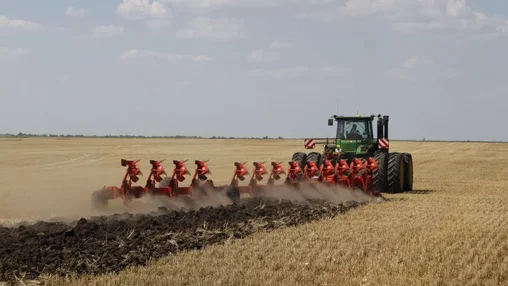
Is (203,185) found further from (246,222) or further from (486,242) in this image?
(486,242)

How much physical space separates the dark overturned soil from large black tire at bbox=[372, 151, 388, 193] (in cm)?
555

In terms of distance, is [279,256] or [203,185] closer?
[279,256]

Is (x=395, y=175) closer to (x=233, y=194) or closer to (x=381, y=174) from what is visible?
(x=381, y=174)

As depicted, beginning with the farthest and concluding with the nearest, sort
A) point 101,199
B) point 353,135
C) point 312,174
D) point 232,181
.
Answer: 1. point 353,135
2. point 312,174
3. point 232,181
4. point 101,199

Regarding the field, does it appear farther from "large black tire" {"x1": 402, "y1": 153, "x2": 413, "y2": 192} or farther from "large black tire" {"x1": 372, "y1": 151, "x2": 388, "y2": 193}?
"large black tire" {"x1": 402, "y1": 153, "x2": 413, "y2": 192}

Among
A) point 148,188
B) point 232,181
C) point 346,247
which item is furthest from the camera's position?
point 232,181

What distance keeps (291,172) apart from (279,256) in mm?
8341

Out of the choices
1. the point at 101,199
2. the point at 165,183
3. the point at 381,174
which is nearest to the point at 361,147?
the point at 381,174

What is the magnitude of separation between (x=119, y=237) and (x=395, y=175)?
10.2 m

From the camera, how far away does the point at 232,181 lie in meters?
13.4

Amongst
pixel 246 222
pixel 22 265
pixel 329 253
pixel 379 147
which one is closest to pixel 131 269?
pixel 22 265

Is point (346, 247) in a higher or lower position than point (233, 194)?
lower

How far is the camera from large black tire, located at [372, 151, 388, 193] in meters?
16.9

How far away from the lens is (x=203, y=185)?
12.8 m
